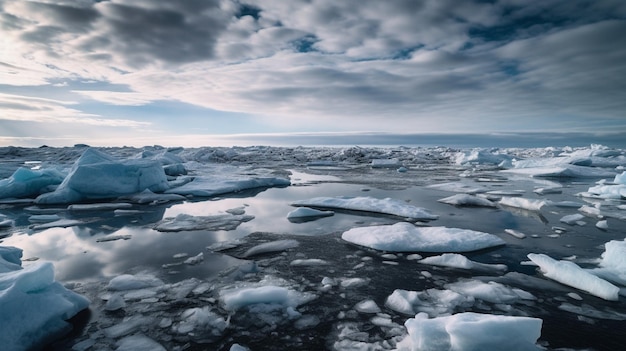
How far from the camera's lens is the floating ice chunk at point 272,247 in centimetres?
386

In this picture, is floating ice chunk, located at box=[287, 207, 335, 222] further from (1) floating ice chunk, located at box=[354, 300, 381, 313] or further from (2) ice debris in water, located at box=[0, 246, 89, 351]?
(2) ice debris in water, located at box=[0, 246, 89, 351]

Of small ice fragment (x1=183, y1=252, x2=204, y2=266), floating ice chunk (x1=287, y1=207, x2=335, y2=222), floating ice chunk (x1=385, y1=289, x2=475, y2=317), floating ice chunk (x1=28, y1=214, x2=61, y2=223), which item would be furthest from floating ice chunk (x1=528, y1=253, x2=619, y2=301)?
floating ice chunk (x1=28, y1=214, x2=61, y2=223)

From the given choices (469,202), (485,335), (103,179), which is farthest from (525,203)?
(103,179)

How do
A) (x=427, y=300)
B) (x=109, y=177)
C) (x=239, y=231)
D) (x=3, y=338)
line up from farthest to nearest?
(x=109, y=177)
(x=239, y=231)
(x=427, y=300)
(x=3, y=338)

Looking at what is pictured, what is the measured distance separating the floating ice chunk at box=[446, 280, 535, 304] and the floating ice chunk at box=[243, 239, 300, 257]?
2006mm

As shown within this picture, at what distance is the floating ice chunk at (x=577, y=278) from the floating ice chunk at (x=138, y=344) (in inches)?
135

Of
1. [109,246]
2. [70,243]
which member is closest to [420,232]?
[109,246]

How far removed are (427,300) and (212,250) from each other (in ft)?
8.72

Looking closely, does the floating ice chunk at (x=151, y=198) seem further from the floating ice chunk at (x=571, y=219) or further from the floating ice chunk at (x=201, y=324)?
the floating ice chunk at (x=571, y=219)

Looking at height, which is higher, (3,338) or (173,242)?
(3,338)

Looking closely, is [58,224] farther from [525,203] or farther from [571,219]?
[525,203]

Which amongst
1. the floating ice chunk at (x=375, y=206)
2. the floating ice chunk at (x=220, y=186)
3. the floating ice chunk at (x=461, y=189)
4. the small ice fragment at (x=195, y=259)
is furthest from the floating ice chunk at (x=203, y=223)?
the floating ice chunk at (x=461, y=189)

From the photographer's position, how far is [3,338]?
1886 millimetres

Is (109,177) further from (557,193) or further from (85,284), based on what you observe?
(557,193)
